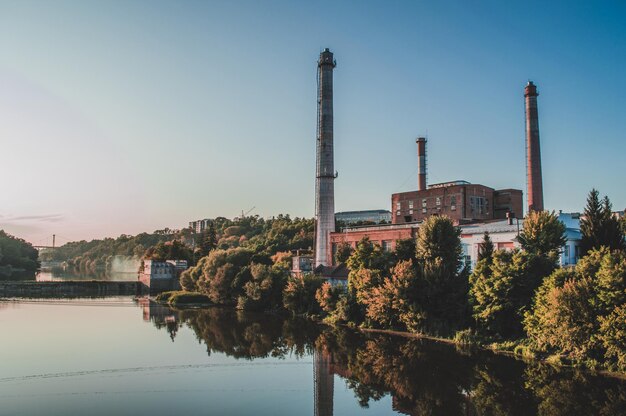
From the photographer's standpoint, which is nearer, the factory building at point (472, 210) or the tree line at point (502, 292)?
the tree line at point (502, 292)

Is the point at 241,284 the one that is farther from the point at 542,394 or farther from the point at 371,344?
the point at 542,394

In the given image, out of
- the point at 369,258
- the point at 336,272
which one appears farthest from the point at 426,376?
the point at 336,272

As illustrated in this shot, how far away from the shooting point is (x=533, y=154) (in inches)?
1789

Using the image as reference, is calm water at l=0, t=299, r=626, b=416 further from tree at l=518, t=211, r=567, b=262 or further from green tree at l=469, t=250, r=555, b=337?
tree at l=518, t=211, r=567, b=262

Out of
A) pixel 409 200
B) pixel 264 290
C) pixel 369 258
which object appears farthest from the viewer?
pixel 409 200

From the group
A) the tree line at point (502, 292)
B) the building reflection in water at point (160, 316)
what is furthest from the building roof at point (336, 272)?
the building reflection in water at point (160, 316)

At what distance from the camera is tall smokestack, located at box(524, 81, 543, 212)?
1780 inches

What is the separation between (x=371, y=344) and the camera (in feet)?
99.1

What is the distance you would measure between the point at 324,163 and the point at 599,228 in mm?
25965

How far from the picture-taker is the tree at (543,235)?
30578mm

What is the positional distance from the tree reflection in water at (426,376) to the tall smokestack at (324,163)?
17.0 m

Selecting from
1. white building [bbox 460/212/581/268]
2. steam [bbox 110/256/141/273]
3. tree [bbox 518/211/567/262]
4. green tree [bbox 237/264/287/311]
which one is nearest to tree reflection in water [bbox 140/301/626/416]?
tree [bbox 518/211/567/262]

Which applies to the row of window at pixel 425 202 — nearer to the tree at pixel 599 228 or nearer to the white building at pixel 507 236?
the white building at pixel 507 236

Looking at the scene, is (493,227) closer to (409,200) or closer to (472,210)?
(472,210)
